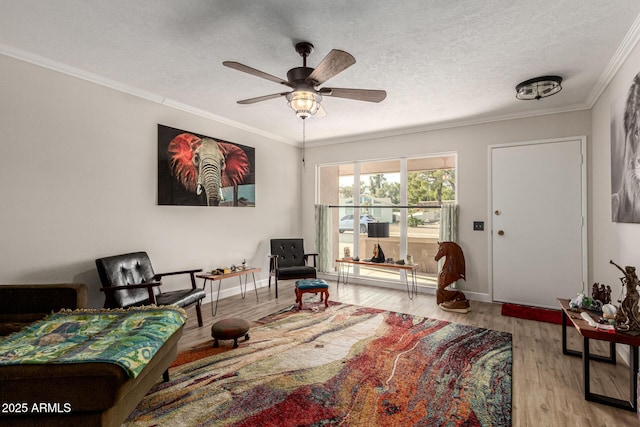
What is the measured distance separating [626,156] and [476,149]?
2.04 meters

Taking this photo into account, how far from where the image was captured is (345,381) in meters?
2.25

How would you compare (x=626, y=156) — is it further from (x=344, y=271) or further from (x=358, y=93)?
(x=344, y=271)

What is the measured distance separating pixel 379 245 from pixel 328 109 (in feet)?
7.72

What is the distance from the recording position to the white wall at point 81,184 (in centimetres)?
263

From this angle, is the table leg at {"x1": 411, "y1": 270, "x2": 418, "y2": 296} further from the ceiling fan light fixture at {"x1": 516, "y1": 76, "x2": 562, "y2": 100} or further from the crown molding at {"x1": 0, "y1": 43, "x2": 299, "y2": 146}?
the crown molding at {"x1": 0, "y1": 43, "x2": 299, "y2": 146}

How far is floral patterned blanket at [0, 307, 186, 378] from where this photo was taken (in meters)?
1.54

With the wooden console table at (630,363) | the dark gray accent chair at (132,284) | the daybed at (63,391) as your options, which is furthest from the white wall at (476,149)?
the daybed at (63,391)

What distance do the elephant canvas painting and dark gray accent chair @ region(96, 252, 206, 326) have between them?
83cm

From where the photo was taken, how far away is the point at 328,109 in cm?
402

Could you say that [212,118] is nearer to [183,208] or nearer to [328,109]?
[183,208]

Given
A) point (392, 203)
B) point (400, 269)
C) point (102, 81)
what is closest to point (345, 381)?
point (400, 269)

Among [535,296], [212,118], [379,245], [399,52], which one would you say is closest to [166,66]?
[212,118]

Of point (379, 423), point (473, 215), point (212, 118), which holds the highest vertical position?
point (212, 118)

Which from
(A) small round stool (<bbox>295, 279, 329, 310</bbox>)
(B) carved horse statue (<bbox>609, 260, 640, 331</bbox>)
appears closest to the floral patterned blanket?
(A) small round stool (<bbox>295, 279, 329, 310</bbox>)
